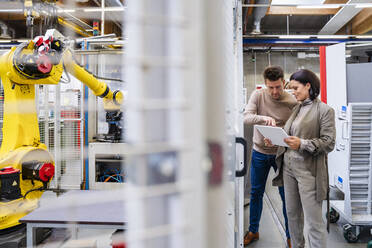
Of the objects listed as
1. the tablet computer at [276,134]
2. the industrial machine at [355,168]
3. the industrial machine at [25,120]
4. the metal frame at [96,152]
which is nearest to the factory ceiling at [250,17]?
the industrial machine at [25,120]

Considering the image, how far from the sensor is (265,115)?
2.21 meters

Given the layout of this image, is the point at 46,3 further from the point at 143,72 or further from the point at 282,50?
the point at 282,50

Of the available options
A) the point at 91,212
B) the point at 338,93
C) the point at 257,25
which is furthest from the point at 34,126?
the point at 257,25

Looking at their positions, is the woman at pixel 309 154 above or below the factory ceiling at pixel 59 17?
→ below

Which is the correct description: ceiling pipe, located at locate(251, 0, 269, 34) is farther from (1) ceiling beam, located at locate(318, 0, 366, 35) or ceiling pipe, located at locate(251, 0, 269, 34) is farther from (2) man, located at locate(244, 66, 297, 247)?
(2) man, located at locate(244, 66, 297, 247)

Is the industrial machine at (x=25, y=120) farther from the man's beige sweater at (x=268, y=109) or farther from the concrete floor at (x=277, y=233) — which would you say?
the concrete floor at (x=277, y=233)

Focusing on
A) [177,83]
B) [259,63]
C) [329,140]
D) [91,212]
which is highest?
[259,63]

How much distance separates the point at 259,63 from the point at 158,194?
6.49m

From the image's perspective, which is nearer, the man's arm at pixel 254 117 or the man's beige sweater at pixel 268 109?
the man's arm at pixel 254 117

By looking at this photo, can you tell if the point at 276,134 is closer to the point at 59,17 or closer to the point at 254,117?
the point at 254,117

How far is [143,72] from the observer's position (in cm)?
33

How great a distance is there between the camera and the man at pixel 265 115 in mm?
2068

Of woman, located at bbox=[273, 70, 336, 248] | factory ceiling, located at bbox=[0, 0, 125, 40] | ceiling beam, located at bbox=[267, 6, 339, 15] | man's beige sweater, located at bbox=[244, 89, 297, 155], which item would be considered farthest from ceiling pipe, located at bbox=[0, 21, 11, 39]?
woman, located at bbox=[273, 70, 336, 248]

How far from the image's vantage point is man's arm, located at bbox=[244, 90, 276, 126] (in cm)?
200
